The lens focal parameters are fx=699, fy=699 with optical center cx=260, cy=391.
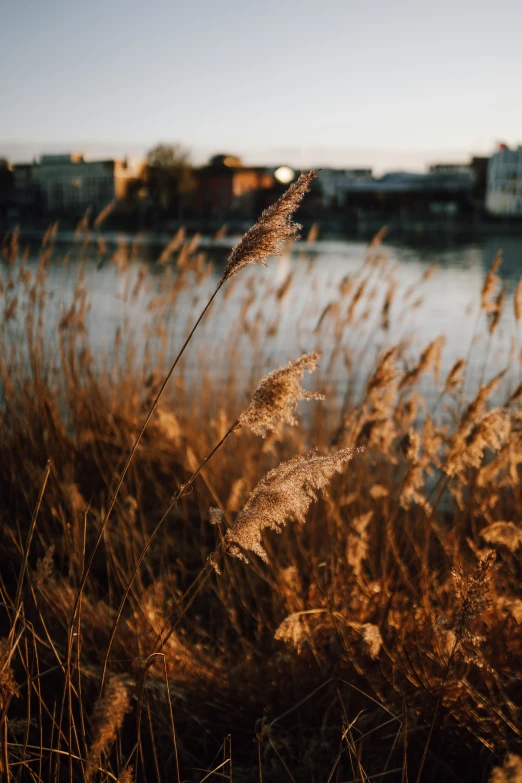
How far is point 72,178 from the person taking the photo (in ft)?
210

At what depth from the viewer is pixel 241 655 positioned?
224 centimetres

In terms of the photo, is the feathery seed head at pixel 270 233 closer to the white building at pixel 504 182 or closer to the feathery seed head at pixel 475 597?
the feathery seed head at pixel 475 597

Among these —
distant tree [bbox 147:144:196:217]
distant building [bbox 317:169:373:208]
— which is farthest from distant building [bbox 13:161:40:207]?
distant building [bbox 317:169:373:208]

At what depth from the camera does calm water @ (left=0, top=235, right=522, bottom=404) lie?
446 centimetres

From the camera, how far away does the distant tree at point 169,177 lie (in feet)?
210

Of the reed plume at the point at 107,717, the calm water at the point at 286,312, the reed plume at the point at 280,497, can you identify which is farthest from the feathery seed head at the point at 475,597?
the calm water at the point at 286,312

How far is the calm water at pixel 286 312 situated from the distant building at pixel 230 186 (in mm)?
40805

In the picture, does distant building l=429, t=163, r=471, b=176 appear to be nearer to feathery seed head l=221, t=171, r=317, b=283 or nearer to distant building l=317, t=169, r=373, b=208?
distant building l=317, t=169, r=373, b=208

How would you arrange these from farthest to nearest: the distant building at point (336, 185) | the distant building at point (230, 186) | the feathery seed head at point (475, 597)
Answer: the distant building at point (336, 185)
the distant building at point (230, 186)
the feathery seed head at point (475, 597)

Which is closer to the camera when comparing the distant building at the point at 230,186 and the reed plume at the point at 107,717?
the reed plume at the point at 107,717

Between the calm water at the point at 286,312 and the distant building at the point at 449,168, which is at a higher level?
the distant building at the point at 449,168

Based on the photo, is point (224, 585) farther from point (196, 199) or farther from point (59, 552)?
point (196, 199)

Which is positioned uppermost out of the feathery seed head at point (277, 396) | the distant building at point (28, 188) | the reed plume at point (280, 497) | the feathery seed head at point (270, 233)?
the distant building at point (28, 188)

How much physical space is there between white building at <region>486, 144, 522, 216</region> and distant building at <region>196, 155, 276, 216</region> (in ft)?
75.4
